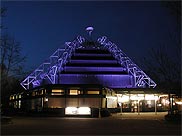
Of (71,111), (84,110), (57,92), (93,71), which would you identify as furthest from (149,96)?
(93,71)

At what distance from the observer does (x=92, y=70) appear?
308ft

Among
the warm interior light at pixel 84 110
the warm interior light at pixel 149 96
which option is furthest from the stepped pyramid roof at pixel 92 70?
the warm interior light at pixel 84 110

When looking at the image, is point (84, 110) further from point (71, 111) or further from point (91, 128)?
point (91, 128)

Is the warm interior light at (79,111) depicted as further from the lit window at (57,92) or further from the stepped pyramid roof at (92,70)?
the stepped pyramid roof at (92,70)

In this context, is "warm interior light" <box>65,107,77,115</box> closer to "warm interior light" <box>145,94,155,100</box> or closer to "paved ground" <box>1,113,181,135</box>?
"paved ground" <box>1,113,181,135</box>

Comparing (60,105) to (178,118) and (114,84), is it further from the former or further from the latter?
(114,84)

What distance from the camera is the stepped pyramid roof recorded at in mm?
→ 92625

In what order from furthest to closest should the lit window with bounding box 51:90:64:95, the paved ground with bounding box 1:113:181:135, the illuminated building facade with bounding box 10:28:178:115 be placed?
1. the illuminated building facade with bounding box 10:28:178:115
2. the lit window with bounding box 51:90:64:95
3. the paved ground with bounding box 1:113:181:135

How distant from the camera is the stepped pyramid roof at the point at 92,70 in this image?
92.6m

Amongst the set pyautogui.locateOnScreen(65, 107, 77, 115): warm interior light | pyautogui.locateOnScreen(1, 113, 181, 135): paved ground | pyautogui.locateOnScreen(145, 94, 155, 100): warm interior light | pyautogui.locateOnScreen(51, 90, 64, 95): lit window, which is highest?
pyautogui.locateOnScreen(51, 90, 64, 95): lit window

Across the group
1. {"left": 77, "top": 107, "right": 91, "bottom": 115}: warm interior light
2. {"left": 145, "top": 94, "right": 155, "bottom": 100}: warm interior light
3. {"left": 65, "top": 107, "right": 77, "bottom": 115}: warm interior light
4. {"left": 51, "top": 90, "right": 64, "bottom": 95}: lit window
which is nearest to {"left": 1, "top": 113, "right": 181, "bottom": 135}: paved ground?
{"left": 77, "top": 107, "right": 91, "bottom": 115}: warm interior light

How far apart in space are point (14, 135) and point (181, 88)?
16772mm

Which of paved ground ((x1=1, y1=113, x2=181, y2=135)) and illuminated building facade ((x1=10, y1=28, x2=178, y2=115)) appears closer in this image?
paved ground ((x1=1, y1=113, x2=181, y2=135))

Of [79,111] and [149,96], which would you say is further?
[149,96]
